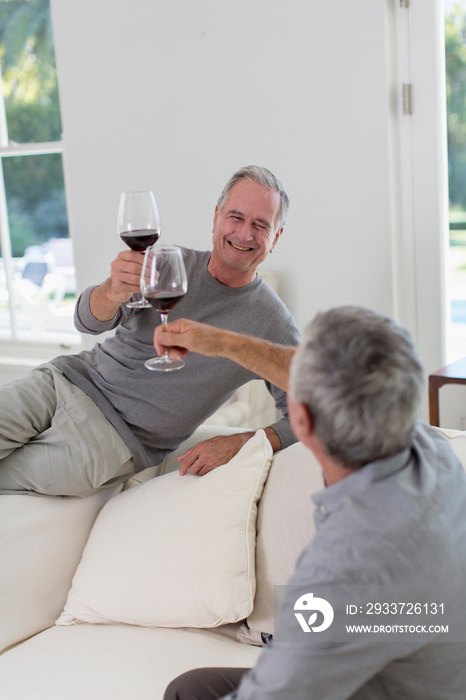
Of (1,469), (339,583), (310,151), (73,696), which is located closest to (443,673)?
(339,583)

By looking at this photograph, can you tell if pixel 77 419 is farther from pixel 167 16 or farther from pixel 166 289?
pixel 167 16

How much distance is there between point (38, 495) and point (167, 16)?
2.26 meters

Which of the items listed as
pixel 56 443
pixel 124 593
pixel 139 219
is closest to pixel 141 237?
pixel 139 219

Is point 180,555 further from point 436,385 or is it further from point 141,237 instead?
point 436,385

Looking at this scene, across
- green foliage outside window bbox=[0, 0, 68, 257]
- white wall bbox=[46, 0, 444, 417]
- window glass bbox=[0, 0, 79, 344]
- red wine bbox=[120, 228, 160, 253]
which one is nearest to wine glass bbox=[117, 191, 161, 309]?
red wine bbox=[120, 228, 160, 253]

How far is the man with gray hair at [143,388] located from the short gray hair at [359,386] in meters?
1.03

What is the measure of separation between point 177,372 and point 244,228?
0.45m

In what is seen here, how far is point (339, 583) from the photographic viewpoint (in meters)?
0.91

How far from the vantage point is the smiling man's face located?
2070 mm

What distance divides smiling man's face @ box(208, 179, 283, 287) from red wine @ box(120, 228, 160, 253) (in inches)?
15.6

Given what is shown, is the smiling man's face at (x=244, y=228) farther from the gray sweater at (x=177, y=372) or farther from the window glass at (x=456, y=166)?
the window glass at (x=456, y=166)

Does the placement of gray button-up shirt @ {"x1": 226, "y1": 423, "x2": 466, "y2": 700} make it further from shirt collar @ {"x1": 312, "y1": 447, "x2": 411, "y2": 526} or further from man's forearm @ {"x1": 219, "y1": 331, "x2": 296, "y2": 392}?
man's forearm @ {"x1": 219, "y1": 331, "x2": 296, "y2": 392}

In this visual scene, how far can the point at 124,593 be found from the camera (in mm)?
1779

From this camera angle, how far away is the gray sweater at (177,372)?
6.75 feet
